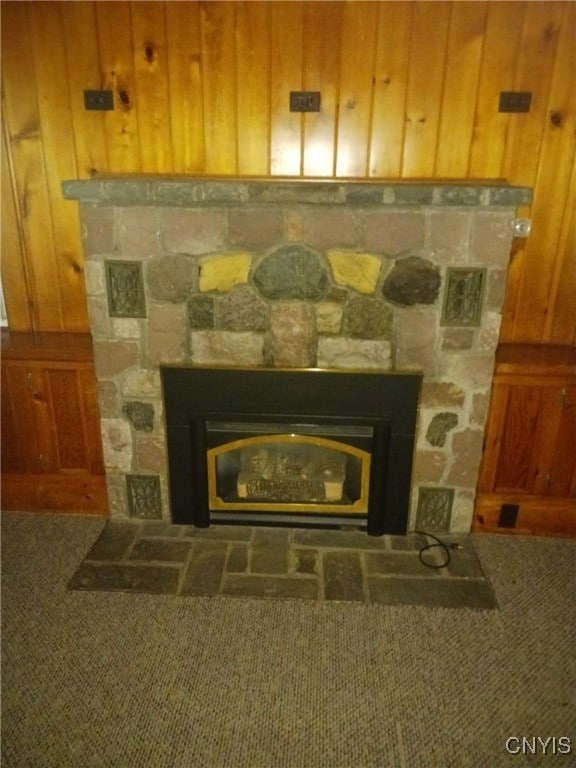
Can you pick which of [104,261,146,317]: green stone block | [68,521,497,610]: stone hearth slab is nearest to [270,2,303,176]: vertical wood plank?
[104,261,146,317]: green stone block

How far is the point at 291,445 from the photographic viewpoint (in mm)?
2426

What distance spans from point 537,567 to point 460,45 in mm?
2016

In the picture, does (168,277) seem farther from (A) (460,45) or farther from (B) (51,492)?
(A) (460,45)

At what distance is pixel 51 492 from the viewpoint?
2506 millimetres

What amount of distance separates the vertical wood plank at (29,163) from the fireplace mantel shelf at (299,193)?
19.8 inches

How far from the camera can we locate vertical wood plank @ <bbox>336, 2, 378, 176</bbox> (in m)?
2.07

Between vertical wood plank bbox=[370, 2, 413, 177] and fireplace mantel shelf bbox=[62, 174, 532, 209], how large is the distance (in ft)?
1.22

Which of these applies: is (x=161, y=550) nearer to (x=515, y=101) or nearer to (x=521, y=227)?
(x=521, y=227)

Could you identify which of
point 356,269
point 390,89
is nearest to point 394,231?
point 356,269

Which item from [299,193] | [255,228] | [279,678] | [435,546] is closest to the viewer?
[279,678]

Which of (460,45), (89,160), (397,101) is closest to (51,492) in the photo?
(89,160)

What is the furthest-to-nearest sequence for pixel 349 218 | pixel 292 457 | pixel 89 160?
pixel 292 457, pixel 89 160, pixel 349 218

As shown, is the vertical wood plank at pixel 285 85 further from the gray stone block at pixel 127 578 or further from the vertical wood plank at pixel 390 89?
the gray stone block at pixel 127 578

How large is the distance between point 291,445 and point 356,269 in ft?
2.69
